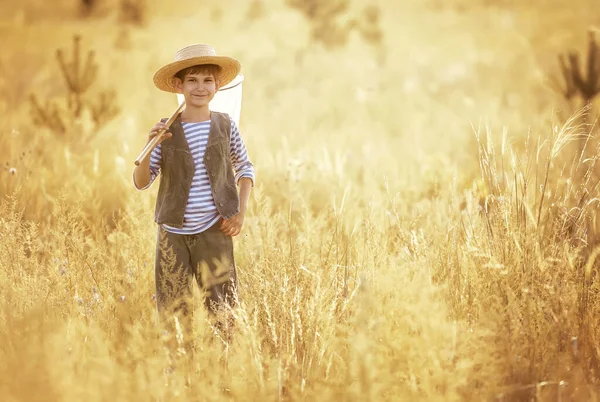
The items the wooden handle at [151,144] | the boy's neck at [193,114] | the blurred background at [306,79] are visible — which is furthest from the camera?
the blurred background at [306,79]

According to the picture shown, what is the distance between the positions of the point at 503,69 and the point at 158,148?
12.6m

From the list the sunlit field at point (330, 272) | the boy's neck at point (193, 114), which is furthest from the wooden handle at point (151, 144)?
the sunlit field at point (330, 272)

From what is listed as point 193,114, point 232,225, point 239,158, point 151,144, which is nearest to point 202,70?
point 193,114

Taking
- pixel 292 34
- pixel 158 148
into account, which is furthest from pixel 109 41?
pixel 158 148

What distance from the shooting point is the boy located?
2928mm

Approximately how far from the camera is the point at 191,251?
9.73 ft

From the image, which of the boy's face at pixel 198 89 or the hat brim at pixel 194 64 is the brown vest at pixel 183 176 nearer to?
the boy's face at pixel 198 89

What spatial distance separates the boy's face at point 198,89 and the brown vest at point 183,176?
0.10m

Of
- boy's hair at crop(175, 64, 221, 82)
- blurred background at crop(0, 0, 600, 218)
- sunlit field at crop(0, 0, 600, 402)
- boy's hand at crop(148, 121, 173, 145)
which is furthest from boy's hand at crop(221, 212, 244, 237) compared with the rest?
blurred background at crop(0, 0, 600, 218)

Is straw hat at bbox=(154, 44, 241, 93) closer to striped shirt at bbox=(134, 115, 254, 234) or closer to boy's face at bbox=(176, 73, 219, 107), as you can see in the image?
boy's face at bbox=(176, 73, 219, 107)

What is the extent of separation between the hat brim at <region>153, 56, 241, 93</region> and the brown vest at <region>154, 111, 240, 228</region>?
197 millimetres

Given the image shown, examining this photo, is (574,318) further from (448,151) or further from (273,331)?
(448,151)

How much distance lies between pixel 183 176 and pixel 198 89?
359 millimetres

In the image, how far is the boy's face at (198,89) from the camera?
298 cm
